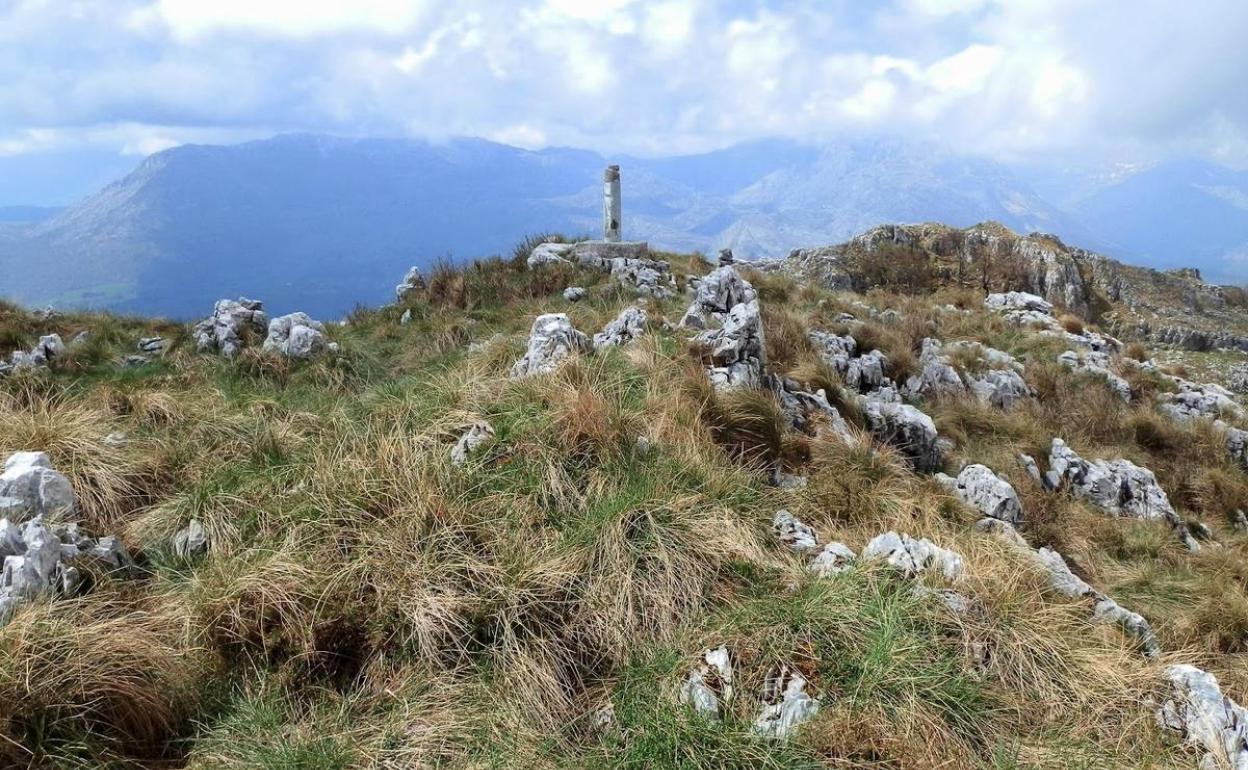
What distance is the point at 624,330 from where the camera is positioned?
9523 millimetres

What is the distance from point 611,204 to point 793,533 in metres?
14.8

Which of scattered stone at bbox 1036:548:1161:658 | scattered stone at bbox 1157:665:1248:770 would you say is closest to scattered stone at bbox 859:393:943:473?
scattered stone at bbox 1036:548:1161:658

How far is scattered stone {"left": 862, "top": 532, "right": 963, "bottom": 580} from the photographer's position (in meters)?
4.46

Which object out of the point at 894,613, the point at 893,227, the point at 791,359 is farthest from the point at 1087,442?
the point at 893,227

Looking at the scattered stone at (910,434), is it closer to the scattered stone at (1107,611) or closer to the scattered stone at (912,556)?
the scattered stone at (1107,611)

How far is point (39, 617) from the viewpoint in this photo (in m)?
3.51

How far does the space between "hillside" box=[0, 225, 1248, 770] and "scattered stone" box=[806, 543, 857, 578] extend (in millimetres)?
108

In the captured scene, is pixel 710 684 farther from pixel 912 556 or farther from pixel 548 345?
pixel 548 345

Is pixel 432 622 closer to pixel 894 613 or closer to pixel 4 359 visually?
pixel 894 613

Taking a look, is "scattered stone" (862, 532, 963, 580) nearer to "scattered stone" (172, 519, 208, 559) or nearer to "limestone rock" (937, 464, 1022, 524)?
"limestone rock" (937, 464, 1022, 524)

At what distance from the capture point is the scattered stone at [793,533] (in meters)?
4.94

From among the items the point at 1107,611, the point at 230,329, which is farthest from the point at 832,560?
the point at 230,329

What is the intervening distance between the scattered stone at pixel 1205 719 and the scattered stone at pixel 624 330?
21.9ft

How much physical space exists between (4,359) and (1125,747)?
568 inches
